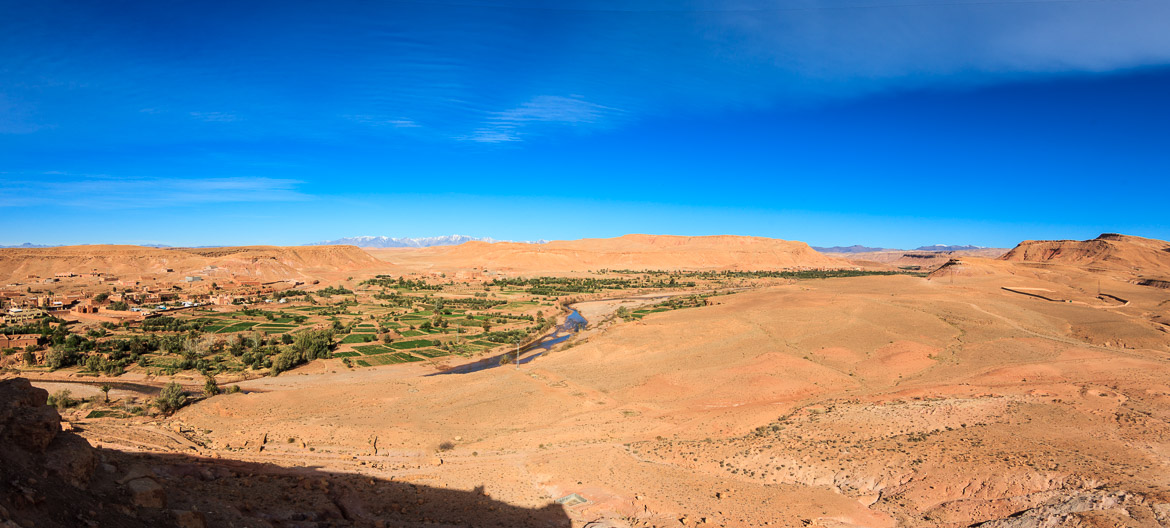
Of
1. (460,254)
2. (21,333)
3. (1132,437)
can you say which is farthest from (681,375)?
(460,254)

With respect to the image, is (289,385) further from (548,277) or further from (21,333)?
(548,277)

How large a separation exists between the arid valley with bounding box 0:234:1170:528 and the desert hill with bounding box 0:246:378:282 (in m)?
41.7

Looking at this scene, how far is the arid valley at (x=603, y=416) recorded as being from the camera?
1386 centimetres

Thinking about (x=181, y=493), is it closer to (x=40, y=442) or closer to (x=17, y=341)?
(x=40, y=442)

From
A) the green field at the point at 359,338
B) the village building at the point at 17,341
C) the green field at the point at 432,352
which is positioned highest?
the village building at the point at 17,341

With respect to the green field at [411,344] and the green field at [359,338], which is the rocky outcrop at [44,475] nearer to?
the green field at [411,344]

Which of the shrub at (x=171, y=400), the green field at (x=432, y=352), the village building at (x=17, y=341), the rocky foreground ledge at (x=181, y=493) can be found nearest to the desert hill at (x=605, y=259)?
the green field at (x=432, y=352)

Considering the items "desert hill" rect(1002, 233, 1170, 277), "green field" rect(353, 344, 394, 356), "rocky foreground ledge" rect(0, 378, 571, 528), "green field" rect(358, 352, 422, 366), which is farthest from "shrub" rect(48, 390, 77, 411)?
"desert hill" rect(1002, 233, 1170, 277)

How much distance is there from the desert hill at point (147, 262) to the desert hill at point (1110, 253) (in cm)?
15544

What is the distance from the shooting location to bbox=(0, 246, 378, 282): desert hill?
9675 cm

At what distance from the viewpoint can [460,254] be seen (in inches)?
7441

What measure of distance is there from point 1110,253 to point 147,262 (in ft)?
652

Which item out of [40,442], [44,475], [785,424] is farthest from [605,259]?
[44,475]

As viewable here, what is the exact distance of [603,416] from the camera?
86.1 feet
